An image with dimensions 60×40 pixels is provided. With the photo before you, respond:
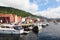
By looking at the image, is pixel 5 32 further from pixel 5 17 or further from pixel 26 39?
pixel 5 17

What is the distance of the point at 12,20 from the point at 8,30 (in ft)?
107

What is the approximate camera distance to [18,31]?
1989 inches

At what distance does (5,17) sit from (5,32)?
3172 centimetres

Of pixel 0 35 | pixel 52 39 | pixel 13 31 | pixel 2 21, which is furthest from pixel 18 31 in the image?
pixel 2 21

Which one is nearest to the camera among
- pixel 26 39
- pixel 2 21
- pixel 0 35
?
pixel 26 39

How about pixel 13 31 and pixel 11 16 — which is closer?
pixel 13 31

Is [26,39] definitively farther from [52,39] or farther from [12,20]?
[12,20]

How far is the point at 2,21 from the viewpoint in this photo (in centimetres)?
7919

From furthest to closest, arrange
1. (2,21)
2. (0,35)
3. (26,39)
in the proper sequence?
(2,21) → (0,35) → (26,39)

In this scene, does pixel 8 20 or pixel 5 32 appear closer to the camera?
pixel 5 32

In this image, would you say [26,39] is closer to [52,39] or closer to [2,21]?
[52,39]

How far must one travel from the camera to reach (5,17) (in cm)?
8100

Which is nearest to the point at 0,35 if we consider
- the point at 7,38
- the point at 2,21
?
the point at 7,38

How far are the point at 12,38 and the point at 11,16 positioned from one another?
37.5 m
